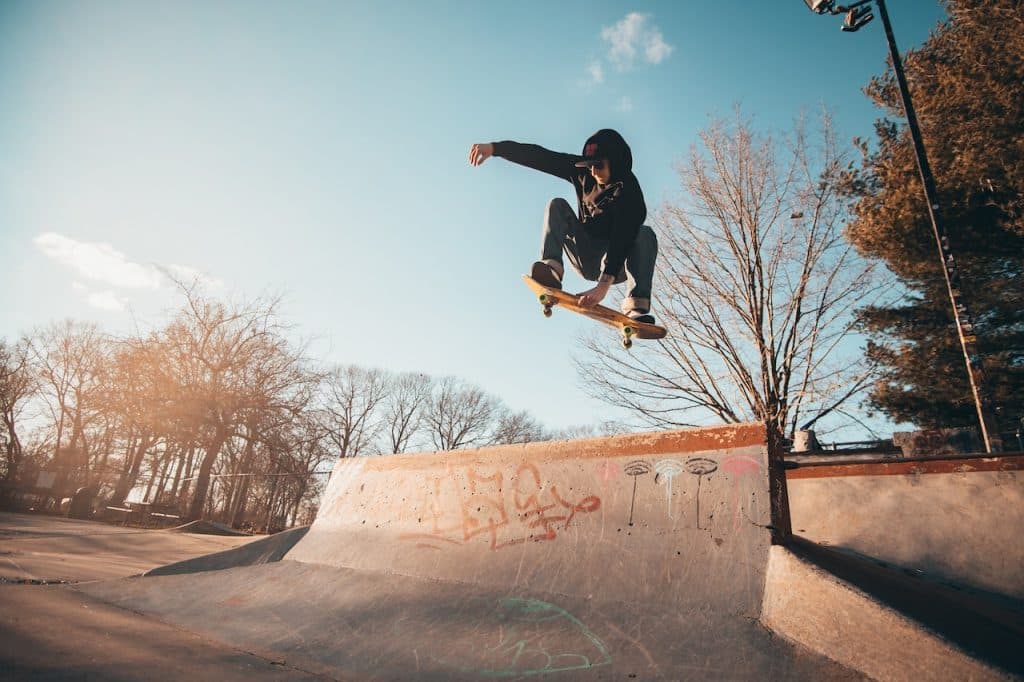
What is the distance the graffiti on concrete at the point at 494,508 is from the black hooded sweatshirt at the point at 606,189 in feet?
5.68

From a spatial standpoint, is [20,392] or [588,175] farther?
[20,392]

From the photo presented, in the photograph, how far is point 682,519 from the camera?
3115 millimetres

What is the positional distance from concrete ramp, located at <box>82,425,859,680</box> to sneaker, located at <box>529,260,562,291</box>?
1275 millimetres

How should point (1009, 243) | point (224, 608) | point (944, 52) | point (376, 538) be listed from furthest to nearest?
point (944, 52), point (1009, 243), point (376, 538), point (224, 608)

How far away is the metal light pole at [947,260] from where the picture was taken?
633 cm

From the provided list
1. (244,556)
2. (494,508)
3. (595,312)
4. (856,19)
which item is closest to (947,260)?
(856,19)

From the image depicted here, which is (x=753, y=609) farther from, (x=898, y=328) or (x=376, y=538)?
(x=898, y=328)

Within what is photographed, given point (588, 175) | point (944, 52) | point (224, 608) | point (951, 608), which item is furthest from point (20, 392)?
A: point (944, 52)

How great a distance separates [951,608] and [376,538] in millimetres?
4068

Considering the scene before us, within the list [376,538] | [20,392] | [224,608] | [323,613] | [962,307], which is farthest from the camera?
[20,392]

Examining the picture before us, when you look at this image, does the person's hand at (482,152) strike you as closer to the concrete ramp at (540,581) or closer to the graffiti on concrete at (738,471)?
the concrete ramp at (540,581)

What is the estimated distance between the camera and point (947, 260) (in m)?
6.78

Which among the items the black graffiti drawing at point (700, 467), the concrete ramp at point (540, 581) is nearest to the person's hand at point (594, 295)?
the concrete ramp at point (540, 581)

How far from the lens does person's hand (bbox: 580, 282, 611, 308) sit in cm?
365
